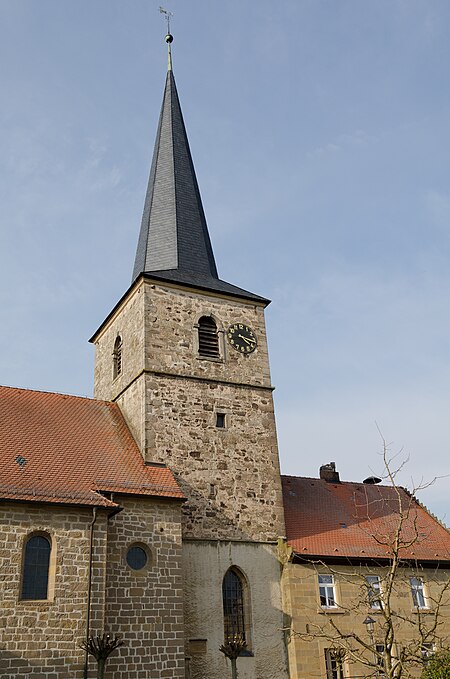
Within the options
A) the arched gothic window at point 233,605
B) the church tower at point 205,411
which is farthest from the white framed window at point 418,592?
the arched gothic window at point 233,605

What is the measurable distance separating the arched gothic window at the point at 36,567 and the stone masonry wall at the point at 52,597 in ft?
0.49

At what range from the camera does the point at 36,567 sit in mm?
14766

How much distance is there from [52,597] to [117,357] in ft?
30.2

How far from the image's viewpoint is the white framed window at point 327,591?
60.6ft

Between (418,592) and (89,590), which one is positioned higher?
(418,592)

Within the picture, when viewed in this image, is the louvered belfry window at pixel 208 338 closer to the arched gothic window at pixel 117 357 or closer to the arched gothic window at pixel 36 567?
the arched gothic window at pixel 117 357

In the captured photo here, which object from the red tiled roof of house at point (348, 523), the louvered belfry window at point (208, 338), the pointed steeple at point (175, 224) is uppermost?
the pointed steeple at point (175, 224)

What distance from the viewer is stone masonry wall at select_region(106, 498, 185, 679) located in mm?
15258

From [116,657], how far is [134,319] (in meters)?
9.64

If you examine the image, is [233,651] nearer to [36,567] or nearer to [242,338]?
[36,567]

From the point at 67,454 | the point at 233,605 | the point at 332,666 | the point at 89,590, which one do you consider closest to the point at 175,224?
the point at 67,454

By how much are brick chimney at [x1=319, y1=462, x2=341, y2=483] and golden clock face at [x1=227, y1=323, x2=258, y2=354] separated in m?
6.04

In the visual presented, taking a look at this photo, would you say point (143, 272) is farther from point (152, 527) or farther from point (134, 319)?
point (152, 527)

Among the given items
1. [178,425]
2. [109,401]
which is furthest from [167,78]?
[178,425]
